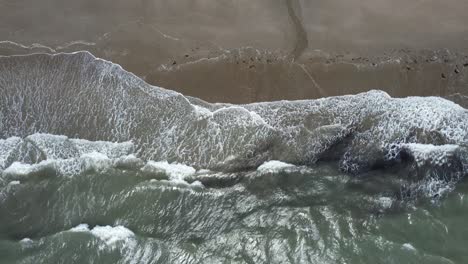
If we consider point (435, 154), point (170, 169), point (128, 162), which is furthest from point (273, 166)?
point (435, 154)

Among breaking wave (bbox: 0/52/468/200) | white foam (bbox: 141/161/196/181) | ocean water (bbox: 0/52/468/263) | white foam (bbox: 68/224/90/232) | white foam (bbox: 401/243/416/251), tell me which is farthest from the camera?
white foam (bbox: 141/161/196/181)

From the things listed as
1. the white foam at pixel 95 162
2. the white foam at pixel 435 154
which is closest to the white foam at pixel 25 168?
the white foam at pixel 95 162

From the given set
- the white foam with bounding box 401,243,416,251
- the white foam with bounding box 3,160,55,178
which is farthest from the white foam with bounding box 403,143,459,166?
the white foam with bounding box 3,160,55,178

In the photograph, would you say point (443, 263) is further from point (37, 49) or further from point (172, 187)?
point (37, 49)

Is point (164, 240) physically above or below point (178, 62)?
below

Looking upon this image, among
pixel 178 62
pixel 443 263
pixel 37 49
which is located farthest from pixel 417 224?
pixel 37 49

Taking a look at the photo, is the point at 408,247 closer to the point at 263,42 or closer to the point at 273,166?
the point at 273,166

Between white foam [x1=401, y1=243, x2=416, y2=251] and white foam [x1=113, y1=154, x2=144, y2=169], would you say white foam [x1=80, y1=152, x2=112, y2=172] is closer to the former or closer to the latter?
white foam [x1=113, y1=154, x2=144, y2=169]
